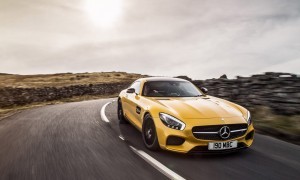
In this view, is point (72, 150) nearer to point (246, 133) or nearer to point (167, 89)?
point (167, 89)

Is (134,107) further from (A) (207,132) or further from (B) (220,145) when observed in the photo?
(B) (220,145)

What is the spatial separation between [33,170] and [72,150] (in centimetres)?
129

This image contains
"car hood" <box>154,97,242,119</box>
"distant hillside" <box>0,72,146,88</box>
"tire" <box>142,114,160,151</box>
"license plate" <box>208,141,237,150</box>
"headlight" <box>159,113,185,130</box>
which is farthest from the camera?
"distant hillside" <box>0,72,146,88</box>

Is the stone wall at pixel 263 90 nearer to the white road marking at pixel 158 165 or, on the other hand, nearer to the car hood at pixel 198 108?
the car hood at pixel 198 108


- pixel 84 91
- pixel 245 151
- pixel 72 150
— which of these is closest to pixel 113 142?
pixel 72 150

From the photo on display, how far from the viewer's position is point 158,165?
480 cm

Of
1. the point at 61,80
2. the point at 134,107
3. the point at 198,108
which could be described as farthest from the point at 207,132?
the point at 61,80

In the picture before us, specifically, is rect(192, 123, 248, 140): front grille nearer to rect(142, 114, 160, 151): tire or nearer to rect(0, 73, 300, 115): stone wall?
rect(142, 114, 160, 151): tire

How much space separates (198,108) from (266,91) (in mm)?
5559

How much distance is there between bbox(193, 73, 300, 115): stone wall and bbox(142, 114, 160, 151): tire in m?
5.15

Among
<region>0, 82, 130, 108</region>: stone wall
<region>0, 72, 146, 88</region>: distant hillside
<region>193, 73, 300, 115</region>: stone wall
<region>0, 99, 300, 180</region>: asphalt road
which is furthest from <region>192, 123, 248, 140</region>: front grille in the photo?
<region>0, 72, 146, 88</region>: distant hillside

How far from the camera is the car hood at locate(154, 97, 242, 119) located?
536 cm

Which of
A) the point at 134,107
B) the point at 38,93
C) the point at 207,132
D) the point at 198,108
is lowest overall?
the point at 38,93

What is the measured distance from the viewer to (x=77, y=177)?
14.1ft
